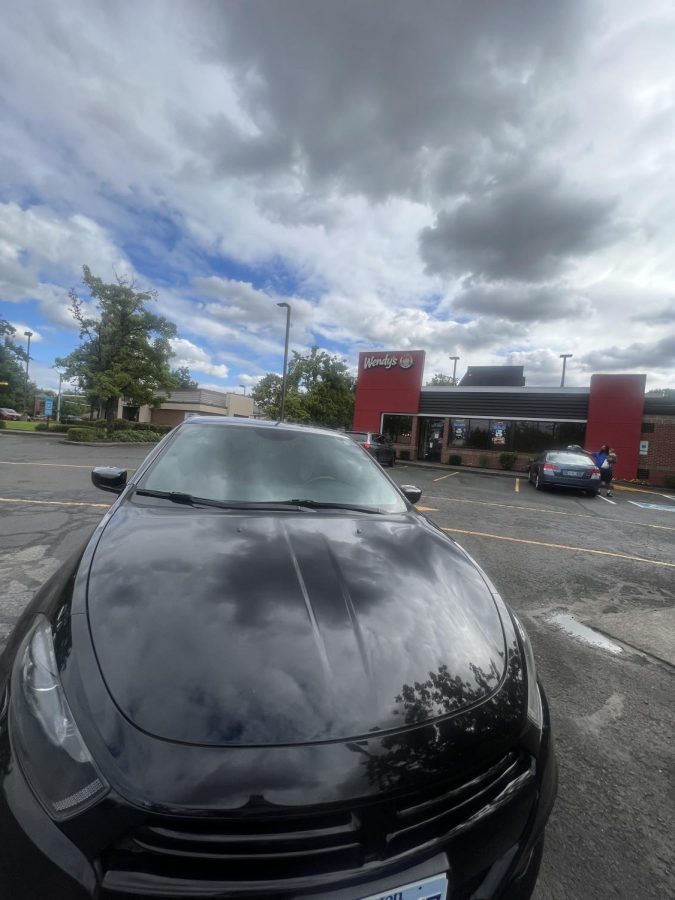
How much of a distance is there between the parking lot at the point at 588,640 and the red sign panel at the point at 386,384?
18213 mm

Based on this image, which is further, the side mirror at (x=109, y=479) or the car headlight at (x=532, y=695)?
the side mirror at (x=109, y=479)

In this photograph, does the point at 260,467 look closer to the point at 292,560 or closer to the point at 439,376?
the point at 292,560

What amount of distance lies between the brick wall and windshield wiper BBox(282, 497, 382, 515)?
2299cm

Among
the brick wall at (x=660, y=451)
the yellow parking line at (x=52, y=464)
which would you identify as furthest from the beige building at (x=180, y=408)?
the brick wall at (x=660, y=451)

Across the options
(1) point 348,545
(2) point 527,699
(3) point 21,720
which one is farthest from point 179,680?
(2) point 527,699

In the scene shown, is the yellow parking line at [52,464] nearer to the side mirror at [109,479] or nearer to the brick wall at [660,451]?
the side mirror at [109,479]

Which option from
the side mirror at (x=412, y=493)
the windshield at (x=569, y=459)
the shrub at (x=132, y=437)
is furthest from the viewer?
the shrub at (x=132, y=437)

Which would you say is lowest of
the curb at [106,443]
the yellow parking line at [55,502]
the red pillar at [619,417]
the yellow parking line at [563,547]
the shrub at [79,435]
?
the curb at [106,443]

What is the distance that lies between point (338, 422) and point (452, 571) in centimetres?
4430

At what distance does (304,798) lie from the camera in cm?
92

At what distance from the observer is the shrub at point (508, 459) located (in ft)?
75.4

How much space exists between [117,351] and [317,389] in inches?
800

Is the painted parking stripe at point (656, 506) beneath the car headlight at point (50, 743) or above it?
beneath

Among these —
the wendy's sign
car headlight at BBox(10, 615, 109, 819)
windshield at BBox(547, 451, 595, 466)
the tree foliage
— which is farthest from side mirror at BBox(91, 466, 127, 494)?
the tree foliage
